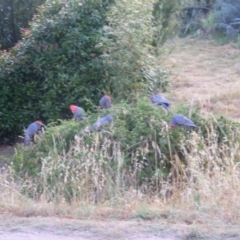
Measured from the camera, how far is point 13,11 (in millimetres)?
12320

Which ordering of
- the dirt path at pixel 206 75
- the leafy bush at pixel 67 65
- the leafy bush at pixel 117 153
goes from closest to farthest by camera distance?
the leafy bush at pixel 117 153 → the leafy bush at pixel 67 65 → the dirt path at pixel 206 75

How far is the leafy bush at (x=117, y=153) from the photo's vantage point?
291 inches

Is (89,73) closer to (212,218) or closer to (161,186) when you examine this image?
(161,186)

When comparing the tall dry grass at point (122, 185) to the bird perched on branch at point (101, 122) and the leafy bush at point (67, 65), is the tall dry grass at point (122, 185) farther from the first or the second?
the leafy bush at point (67, 65)

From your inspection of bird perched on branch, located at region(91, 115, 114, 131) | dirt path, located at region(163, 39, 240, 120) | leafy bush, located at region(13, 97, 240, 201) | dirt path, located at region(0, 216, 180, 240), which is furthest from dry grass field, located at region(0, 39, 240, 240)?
dirt path, located at region(163, 39, 240, 120)

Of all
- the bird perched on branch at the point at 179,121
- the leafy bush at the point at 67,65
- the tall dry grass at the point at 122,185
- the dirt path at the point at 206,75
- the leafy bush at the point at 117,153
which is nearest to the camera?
the tall dry grass at the point at 122,185

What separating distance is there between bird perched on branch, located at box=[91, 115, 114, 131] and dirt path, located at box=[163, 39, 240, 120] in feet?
6.53

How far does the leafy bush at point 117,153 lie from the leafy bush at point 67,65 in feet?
4.61

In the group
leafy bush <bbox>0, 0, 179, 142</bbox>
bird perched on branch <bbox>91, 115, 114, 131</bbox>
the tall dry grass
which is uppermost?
leafy bush <bbox>0, 0, 179, 142</bbox>

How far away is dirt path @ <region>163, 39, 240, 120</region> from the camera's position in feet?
42.4

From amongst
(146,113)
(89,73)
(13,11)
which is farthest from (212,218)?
(13,11)

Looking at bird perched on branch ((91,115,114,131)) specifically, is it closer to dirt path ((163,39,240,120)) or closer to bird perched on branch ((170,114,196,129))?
bird perched on branch ((170,114,196,129))

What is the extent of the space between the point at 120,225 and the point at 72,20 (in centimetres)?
606

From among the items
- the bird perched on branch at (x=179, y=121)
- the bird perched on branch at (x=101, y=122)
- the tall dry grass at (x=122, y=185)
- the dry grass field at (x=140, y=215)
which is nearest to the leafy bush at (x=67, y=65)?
the bird perched on branch at (x=101, y=122)
